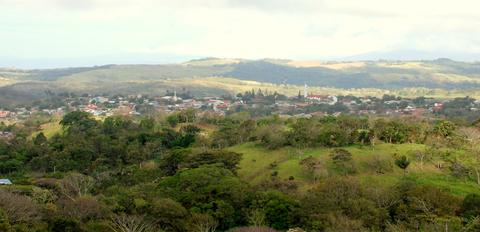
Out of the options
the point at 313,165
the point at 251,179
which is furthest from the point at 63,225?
the point at 313,165

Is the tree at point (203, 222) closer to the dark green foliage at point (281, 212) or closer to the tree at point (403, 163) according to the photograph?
the dark green foliage at point (281, 212)

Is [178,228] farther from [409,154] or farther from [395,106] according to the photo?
[395,106]

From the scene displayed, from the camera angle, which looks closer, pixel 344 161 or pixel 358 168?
pixel 358 168

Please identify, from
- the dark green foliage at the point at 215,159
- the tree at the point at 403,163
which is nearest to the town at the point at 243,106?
the dark green foliage at the point at 215,159

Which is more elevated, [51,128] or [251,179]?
[251,179]

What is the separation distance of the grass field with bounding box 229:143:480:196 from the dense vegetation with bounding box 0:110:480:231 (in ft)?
0.35

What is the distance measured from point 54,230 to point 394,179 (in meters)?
22.3

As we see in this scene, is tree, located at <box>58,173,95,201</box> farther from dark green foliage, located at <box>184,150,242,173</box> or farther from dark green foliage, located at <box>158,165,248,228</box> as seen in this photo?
dark green foliage, located at <box>184,150,242,173</box>

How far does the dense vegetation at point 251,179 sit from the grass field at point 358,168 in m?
0.11

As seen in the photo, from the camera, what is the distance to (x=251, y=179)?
40.4 metres

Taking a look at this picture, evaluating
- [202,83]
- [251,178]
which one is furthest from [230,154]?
[202,83]

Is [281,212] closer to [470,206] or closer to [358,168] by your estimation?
[470,206]

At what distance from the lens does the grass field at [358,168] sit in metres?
35.5

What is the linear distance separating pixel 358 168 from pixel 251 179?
8.03 metres
